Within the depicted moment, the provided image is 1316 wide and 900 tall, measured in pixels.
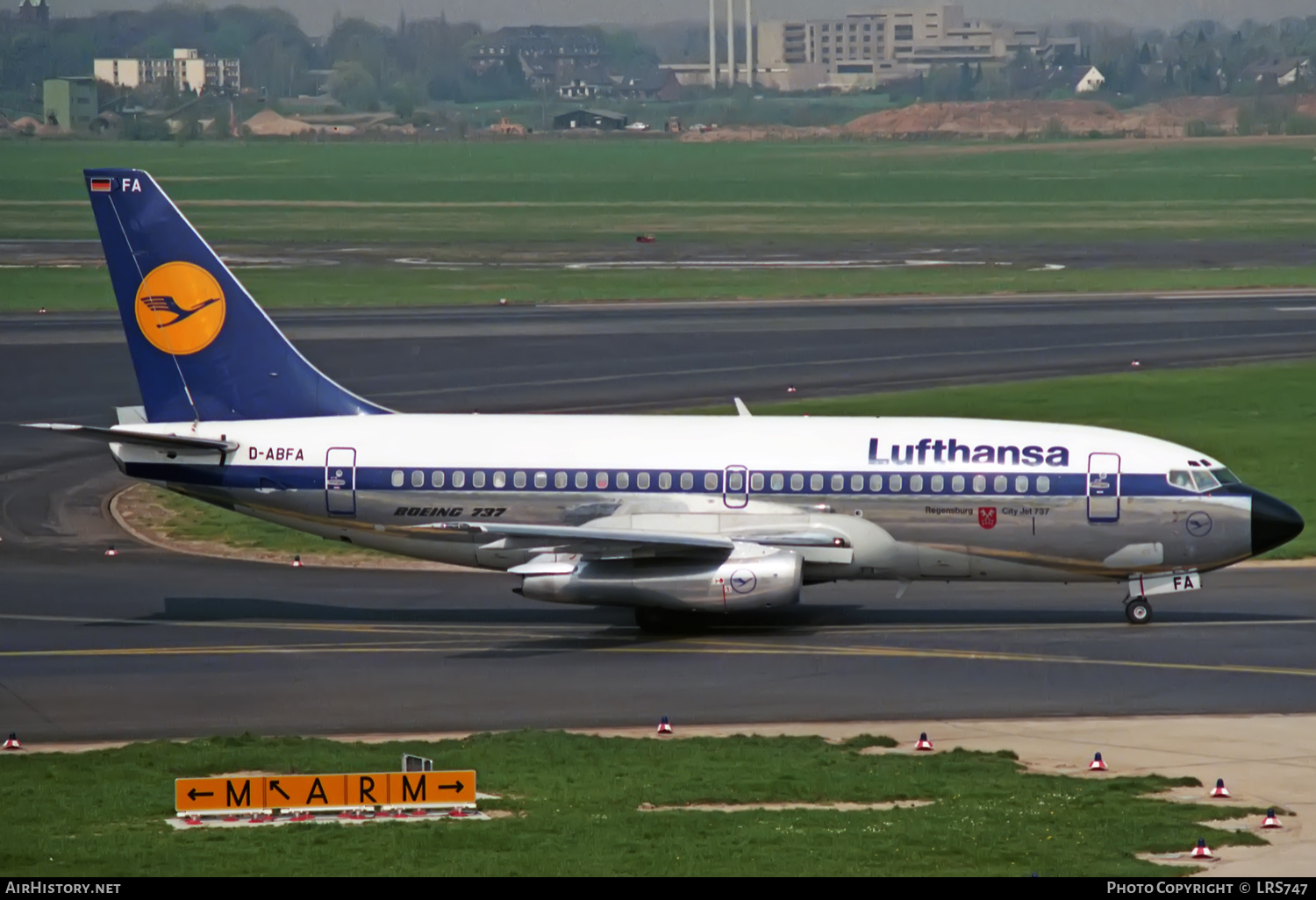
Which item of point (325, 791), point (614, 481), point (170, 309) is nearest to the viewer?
point (325, 791)

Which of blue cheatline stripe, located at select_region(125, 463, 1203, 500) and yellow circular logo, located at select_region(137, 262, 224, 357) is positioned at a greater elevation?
yellow circular logo, located at select_region(137, 262, 224, 357)

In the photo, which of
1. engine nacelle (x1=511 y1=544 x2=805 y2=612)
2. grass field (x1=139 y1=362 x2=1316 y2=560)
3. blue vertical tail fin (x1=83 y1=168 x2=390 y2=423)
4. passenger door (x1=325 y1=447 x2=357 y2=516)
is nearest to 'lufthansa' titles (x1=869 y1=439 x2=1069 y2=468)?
engine nacelle (x1=511 y1=544 x2=805 y2=612)

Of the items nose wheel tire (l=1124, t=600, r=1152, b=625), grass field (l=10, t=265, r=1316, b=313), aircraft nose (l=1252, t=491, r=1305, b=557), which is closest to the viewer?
aircraft nose (l=1252, t=491, r=1305, b=557)

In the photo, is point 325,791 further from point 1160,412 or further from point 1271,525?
point 1160,412

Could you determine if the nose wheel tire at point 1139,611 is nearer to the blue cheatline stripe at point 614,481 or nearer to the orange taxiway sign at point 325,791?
the blue cheatline stripe at point 614,481

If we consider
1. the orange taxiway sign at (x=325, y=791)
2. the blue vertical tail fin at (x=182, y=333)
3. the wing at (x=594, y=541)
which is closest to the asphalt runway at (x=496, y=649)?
the wing at (x=594, y=541)

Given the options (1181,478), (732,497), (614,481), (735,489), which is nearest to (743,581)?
(732,497)

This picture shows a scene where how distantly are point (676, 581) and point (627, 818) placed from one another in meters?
13.3

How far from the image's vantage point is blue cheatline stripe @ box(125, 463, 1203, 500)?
128ft

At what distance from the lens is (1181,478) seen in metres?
39.2

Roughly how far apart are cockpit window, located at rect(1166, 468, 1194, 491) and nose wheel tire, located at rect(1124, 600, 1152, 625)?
252 cm

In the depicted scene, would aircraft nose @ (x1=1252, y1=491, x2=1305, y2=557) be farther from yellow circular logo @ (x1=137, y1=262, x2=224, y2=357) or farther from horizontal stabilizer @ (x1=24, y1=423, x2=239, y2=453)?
yellow circular logo @ (x1=137, y1=262, x2=224, y2=357)

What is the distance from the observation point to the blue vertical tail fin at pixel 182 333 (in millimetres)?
41375
